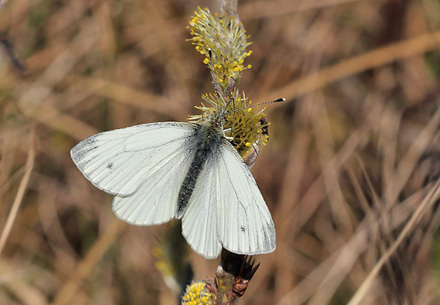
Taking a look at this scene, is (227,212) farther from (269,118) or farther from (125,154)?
(269,118)

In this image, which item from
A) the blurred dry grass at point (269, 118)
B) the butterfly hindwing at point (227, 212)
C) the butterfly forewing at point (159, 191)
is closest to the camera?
the butterfly hindwing at point (227, 212)

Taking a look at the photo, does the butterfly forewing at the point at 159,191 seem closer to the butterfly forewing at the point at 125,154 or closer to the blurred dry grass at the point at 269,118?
the butterfly forewing at the point at 125,154

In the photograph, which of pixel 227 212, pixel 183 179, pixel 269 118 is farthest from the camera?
pixel 269 118

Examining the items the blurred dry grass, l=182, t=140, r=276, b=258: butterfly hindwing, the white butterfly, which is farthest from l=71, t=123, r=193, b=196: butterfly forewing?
the blurred dry grass

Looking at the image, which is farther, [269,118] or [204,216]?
[269,118]

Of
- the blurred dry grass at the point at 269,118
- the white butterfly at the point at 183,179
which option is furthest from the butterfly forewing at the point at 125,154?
→ the blurred dry grass at the point at 269,118

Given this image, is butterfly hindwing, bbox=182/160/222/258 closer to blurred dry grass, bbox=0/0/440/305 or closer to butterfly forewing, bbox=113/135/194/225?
butterfly forewing, bbox=113/135/194/225

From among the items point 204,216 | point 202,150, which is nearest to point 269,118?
point 202,150
